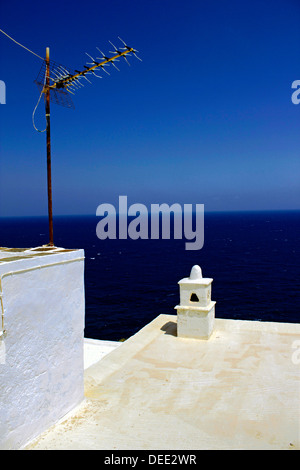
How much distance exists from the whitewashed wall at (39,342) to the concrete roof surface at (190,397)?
1.88ft

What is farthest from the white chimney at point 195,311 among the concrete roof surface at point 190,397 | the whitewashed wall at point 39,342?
the whitewashed wall at point 39,342

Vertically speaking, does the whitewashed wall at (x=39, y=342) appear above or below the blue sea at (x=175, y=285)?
above

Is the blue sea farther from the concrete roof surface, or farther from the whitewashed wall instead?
the whitewashed wall

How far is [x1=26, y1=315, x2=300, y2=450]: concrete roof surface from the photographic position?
738 centimetres

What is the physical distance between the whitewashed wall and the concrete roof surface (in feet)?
1.88

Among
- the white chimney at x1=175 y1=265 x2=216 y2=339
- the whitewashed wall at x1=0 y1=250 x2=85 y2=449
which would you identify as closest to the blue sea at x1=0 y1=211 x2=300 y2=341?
the white chimney at x1=175 y1=265 x2=216 y2=339

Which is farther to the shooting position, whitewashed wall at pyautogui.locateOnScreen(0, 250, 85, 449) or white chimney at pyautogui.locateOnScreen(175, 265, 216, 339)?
white chimney at pyautogui.locateOnScreen(175, 265, 216, 339)

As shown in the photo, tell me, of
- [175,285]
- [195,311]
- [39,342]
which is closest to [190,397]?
[39,342]

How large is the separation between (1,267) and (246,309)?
109ft

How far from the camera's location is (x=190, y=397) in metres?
9.23

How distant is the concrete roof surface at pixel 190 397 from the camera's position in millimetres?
7379

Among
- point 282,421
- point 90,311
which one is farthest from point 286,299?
point 282,421

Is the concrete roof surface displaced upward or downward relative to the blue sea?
upward

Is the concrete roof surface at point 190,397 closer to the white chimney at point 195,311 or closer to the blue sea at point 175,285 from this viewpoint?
the white chimney at point 195,311
